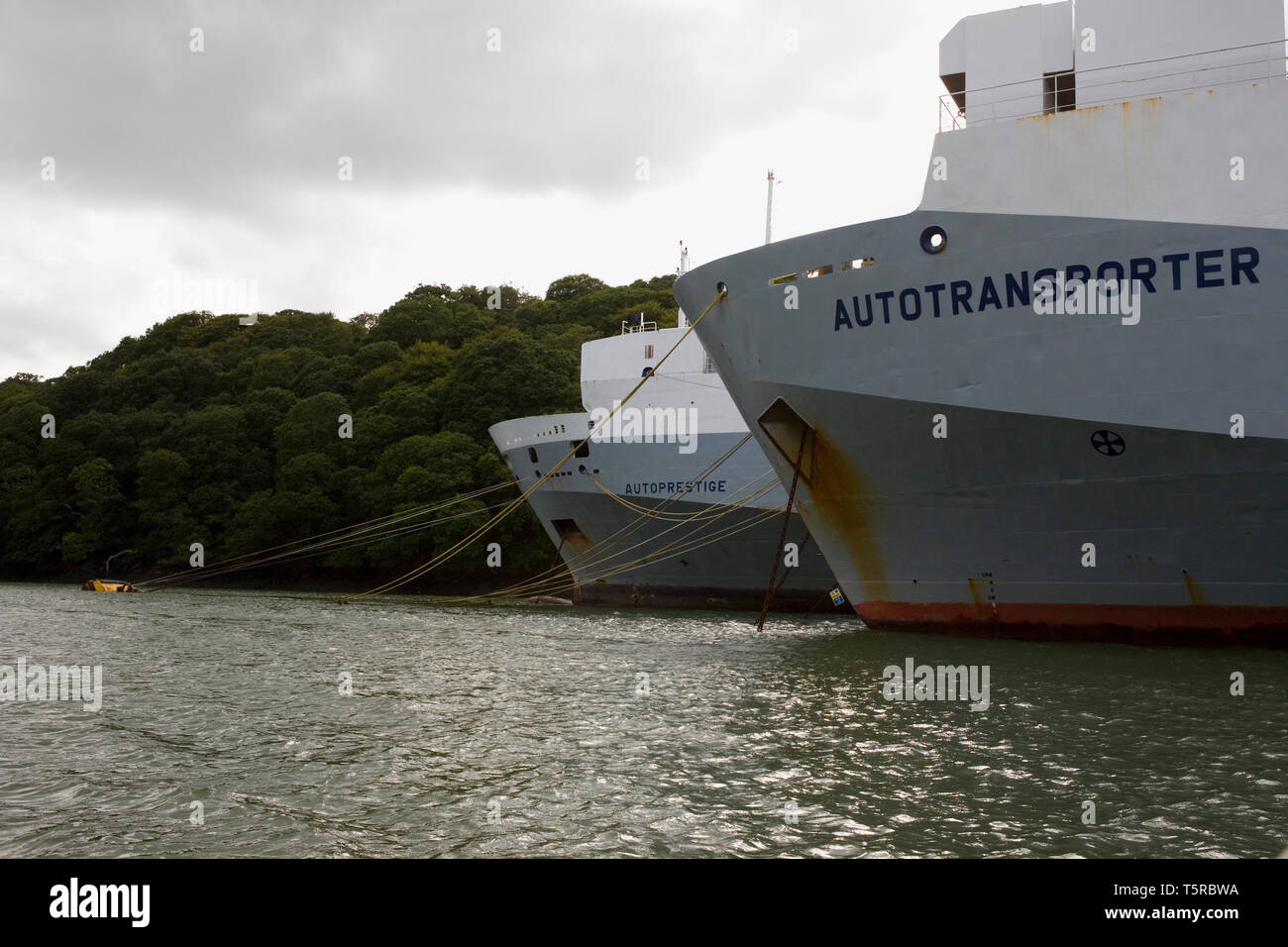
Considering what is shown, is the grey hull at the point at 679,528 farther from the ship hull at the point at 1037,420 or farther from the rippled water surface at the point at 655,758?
the rippled water surface at the point at 655,758

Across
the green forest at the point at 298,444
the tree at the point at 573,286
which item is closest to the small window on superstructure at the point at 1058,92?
the green forest at the point at 298,444

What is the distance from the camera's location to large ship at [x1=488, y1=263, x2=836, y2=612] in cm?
2452

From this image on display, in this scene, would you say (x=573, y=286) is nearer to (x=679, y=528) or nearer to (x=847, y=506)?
(x=679, y=528)

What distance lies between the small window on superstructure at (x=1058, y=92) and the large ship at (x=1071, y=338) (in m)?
0.05

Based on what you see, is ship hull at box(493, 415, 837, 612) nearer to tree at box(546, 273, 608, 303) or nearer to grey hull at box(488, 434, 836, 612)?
grey hull at box(488, 434, 836, 612)

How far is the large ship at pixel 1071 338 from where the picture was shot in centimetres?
1209

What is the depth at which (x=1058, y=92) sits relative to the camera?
14.2m

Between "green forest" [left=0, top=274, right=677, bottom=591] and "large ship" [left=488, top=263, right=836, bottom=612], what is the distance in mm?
15758

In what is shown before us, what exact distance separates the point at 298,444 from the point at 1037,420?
157 ft

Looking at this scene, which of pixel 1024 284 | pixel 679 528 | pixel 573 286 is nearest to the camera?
pixel 1024 284

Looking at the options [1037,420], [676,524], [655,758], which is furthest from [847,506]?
[676,524]
